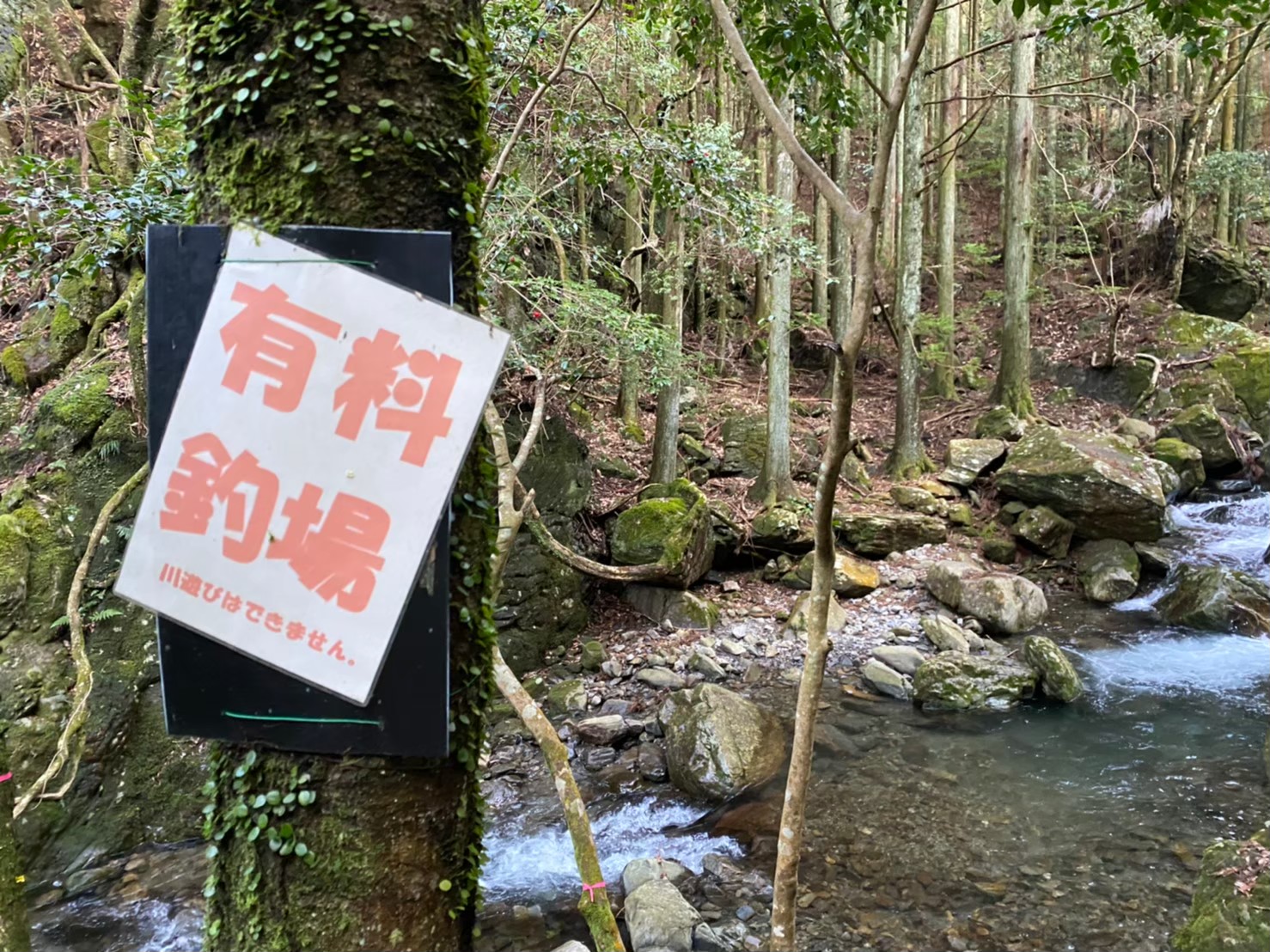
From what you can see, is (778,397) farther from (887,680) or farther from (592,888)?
(592,888)

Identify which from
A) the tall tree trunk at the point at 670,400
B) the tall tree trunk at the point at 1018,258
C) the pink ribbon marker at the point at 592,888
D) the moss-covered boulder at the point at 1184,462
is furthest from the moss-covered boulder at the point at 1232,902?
the tall tree trunk at the point at 1018,258

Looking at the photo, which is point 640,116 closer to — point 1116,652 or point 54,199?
point 54,199

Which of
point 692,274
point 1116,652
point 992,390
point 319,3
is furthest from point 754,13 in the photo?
point 992,390

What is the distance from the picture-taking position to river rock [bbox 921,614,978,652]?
24.3 feet

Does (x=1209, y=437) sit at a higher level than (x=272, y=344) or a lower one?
lower

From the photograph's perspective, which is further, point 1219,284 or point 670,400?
point 1219,284

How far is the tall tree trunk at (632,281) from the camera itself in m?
7.66

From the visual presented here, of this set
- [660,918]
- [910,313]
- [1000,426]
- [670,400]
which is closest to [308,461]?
[660,918]

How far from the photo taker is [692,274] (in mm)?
13016

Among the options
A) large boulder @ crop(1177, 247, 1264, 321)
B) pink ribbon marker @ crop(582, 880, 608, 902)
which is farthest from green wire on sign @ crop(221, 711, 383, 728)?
large boulder @ crop(1177, 247, 1264, 321)

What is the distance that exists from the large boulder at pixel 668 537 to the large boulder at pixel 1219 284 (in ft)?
42.2

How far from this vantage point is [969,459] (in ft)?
35.8

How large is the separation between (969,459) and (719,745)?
24.2 ft

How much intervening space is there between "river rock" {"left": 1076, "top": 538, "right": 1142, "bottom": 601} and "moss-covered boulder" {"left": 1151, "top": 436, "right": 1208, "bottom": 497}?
292cm
